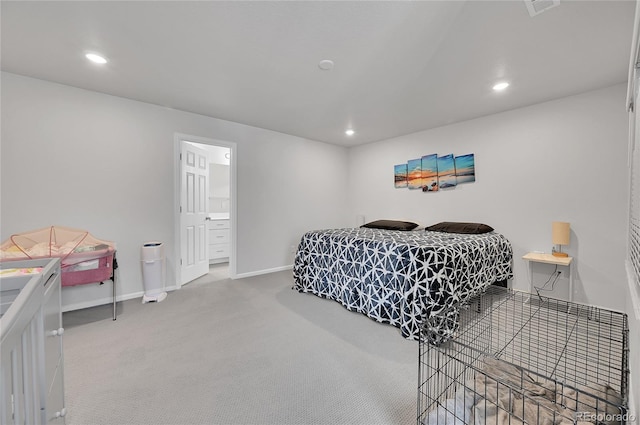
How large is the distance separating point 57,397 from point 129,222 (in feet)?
7.48

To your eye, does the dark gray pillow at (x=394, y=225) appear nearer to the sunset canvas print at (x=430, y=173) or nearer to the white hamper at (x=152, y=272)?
the sunset canvas print at (x=430, y=173)

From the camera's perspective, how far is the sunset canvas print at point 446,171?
389cm

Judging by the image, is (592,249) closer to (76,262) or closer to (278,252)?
(278,252)

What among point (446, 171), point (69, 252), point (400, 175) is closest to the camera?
point (69, 252)

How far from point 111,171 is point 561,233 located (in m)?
5.06

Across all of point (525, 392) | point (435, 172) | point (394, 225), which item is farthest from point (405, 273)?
point (435, 172)

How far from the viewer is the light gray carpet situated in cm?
143

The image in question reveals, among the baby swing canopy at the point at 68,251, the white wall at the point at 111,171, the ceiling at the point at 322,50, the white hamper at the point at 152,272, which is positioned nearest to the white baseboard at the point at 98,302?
the white wall at the point at 111,171

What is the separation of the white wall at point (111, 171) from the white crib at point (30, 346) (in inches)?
76.5

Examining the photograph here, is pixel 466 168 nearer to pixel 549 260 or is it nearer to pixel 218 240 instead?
pixel 549 260

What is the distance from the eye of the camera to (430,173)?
414cm

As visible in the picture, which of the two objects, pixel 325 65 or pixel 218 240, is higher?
pixel 325 65

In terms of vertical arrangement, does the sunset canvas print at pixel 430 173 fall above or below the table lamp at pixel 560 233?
above

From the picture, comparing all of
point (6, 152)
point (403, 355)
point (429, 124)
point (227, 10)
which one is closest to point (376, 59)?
point (227, 10)
